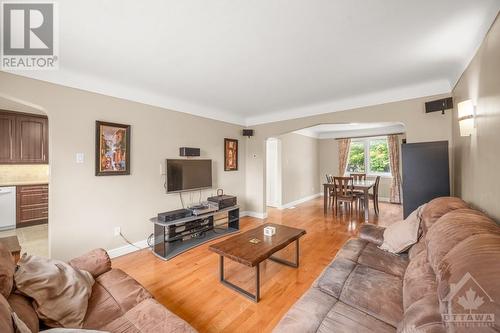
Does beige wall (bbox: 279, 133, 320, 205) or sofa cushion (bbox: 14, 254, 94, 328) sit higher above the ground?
beige wall (bbox: 279, 133, 320, 205)

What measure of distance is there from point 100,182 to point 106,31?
1858mm

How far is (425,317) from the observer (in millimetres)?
884

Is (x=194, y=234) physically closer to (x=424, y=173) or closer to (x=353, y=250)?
(x=353, y=250)

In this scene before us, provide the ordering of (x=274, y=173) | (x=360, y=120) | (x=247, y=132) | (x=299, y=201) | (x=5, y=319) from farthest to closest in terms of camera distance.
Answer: (x=299, y=201) → (x=274, y=173) → (x=247, y=132) → (x=360, y=120) → (x=5, y=319)

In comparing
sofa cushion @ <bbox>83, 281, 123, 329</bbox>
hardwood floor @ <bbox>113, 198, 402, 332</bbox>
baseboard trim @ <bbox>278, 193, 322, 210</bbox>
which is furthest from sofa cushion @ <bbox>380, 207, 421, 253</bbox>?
baseboard trim @ <bbox>278, 193, 322, 210</bbox>

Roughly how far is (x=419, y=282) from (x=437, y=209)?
88cm

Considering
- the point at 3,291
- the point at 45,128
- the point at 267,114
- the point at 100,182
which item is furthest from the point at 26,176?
the point at 267,114

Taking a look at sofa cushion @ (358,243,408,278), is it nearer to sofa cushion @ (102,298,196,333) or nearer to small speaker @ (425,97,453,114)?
sofa cushion @ (102,298,196,333)

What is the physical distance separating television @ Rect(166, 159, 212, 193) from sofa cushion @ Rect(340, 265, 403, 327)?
279 cm

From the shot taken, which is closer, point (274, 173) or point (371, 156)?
point (274, 173)

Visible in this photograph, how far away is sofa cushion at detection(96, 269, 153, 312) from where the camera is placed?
52.6 inches

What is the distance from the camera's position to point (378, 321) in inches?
46.3

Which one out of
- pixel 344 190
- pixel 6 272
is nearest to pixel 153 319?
pixel 6 272

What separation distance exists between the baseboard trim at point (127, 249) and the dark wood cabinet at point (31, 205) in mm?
2866
